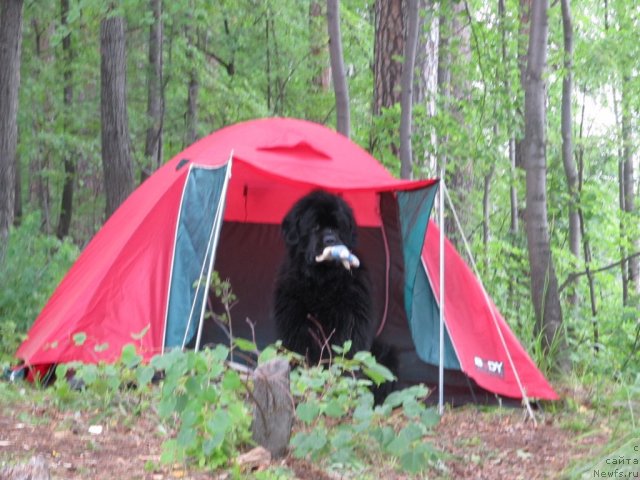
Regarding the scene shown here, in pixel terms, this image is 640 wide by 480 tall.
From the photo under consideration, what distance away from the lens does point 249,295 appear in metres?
7.50

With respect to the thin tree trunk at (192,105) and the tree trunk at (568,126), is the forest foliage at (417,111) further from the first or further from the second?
the tree trunk at (568,126)

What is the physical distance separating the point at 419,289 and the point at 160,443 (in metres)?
2.74

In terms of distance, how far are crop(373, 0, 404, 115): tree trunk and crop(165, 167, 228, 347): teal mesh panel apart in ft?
13.6

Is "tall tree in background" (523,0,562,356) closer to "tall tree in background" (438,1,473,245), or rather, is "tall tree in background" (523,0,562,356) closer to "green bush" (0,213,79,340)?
"tall tree in background" (438,1,473,245)

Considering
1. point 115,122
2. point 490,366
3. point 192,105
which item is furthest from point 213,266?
point 192,105

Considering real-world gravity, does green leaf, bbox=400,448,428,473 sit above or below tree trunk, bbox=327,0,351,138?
below

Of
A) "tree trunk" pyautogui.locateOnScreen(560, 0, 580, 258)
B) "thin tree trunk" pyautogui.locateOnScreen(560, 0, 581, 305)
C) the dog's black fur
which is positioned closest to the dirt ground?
the dog's black fur

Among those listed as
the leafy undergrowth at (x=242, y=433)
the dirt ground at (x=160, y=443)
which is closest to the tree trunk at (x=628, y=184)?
the dirt ground at (x=160, y=443)

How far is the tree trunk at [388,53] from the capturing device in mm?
9414

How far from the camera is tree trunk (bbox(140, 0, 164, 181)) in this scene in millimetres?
12375

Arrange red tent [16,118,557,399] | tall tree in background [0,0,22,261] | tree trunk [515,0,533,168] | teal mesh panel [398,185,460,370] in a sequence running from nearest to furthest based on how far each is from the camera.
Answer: red tent [16,118,557,399] → teal mesh panel [398,185,460,370] → tall tree in background [0,0,22,261] → tree trunk [515,0,533,168]

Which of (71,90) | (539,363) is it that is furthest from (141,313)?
(71,90)

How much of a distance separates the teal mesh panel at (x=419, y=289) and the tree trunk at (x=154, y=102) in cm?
689

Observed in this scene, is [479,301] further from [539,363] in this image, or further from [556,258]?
[556,258]
